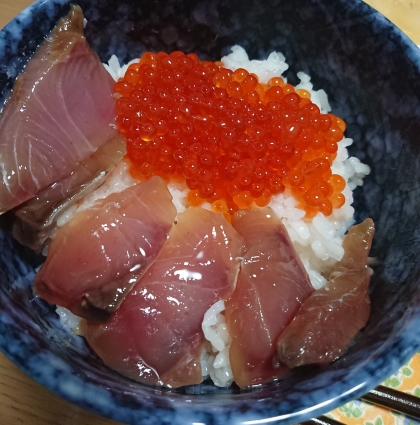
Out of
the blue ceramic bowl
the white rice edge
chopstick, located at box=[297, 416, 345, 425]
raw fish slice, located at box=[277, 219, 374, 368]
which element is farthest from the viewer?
chopstick, located at box=[297, 416, 345, 425]

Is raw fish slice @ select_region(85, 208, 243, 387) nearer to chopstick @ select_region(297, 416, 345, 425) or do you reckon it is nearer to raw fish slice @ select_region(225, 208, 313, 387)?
raw fish slice @ select_region(225, 208, 313, 387)

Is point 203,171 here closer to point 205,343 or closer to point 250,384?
point 205,343

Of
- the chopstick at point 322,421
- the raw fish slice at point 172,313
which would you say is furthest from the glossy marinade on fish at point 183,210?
the chopstick at point 322,421

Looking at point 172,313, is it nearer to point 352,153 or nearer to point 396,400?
point 396,400

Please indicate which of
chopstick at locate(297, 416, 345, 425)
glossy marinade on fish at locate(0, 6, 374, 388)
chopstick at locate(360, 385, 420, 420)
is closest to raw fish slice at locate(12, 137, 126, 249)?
glossy marinade on fish at locate(0, 6, 374, 388)

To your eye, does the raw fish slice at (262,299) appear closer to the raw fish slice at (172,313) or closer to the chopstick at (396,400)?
the raw fish slice at (172,313)

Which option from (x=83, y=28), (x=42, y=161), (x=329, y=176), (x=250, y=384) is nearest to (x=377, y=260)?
(x=329, y=176)

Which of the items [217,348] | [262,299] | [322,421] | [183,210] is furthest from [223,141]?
[322,421]
